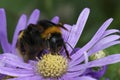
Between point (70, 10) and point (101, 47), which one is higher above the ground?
point (70, 10)

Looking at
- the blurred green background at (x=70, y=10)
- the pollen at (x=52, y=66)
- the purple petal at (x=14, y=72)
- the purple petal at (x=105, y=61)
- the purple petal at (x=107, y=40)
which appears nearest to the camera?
the purple petal at (x=105, y=61)

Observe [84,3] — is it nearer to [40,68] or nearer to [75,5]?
[75,5]

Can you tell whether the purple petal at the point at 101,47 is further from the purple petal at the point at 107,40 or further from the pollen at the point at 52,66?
the pollen at the point at 52,66

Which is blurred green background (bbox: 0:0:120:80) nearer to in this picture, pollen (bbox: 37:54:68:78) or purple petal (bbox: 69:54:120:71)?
pollen (bbox: 37:54:68:78)

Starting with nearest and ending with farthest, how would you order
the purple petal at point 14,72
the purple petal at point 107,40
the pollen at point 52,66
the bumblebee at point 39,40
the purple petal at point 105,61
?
the purple petal at point 105,61, the purple petal at point 107,40, the purple petal at point 14,72, the bumblebee at point 39,40, the pollen at point 52,66

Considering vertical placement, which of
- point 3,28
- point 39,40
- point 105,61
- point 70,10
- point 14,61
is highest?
point 70,10

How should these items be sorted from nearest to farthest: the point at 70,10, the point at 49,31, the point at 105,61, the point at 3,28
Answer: the point at 105,61 < the point at 49,31 < the point at 3,28 < the point at 70,10

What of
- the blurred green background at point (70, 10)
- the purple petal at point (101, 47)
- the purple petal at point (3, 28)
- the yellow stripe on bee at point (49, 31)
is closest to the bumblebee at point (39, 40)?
the yellow stripe on bee at point (49, 31)

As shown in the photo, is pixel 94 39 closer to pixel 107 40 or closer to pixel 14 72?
pixel 107 40

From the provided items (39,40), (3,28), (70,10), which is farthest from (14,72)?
(70,10)
